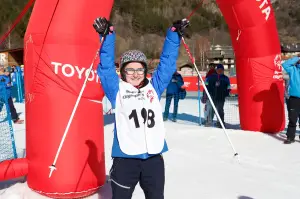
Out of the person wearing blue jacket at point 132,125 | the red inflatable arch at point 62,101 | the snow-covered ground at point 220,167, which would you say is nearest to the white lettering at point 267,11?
the snow-covered ground at point 220,167

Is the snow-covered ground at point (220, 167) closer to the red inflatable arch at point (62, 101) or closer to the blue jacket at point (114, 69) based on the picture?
the red inflatable arch at point (62, 101)

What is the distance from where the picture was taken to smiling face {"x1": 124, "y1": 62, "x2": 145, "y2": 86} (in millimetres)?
2756

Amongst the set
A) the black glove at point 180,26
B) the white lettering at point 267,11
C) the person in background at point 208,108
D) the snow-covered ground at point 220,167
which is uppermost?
the white lettering at point 267,11

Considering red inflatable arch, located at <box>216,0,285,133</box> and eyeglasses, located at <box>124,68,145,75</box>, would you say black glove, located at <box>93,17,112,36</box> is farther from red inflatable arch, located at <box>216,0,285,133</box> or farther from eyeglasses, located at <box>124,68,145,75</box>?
red inflatable arch, located at <box>216,0,285,133</box>

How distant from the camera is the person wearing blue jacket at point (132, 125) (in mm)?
2721

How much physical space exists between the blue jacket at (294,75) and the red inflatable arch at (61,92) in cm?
382

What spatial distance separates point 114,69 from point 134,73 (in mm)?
160

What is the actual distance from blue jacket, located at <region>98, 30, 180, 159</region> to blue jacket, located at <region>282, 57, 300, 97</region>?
13.7ft

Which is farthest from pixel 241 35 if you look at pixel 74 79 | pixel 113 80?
pixel 113 80

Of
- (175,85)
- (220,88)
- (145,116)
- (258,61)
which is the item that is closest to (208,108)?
(220,88)

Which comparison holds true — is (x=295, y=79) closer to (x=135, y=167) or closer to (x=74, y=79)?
(x=74, y=79)

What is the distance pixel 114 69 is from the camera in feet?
9.23

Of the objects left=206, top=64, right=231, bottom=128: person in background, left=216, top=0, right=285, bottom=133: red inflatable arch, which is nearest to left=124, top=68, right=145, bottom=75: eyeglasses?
left=216, top=0, right=285, bottom=133: red inflatable arch

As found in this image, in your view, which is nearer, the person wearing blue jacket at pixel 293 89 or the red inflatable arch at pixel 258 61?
the person wearing blue jacket at pixel 293 89
